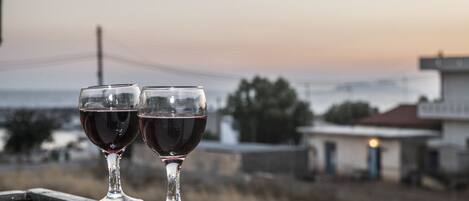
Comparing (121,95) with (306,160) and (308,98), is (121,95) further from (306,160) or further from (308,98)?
(308,98)

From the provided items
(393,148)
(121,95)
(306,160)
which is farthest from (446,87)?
(121,95)

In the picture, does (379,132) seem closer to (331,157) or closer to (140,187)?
(331,157)

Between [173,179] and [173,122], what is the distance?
0.33ft

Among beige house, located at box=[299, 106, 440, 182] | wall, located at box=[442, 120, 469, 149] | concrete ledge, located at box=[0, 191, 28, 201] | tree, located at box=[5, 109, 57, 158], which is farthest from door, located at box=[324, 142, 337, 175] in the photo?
concrete ledge, located at box=[0, 191, 28, 201]

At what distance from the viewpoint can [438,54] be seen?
964 inches

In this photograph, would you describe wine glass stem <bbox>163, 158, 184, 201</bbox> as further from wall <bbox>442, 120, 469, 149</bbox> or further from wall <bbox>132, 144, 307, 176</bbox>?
wall <bbox>442, 120, 469, 149</bbox>

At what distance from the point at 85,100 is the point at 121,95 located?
8cm

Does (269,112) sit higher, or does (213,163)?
(269,112)

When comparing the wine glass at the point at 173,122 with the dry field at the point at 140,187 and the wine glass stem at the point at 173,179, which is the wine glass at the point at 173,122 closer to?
the wine glass stem at the point at 173,179

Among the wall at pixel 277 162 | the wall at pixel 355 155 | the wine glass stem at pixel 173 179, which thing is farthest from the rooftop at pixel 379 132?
the wine glass stem at pixel 173 179

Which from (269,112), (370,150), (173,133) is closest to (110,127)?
(173,133)

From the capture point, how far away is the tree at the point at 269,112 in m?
34.6

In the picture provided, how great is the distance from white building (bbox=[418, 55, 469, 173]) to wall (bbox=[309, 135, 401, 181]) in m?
1.27

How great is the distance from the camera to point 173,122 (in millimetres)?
1383
